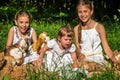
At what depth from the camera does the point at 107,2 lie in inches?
680

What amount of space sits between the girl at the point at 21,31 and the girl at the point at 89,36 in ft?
2.47

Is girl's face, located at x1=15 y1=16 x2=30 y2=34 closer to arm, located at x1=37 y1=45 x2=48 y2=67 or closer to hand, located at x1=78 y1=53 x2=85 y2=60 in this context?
arm, located at x1=37 y1=45 x2=48 y2=67

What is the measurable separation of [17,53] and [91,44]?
1077 millimetres

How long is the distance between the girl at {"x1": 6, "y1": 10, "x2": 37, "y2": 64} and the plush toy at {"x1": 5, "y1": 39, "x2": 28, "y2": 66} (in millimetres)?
176

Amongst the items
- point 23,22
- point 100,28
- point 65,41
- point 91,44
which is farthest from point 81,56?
point 23,22

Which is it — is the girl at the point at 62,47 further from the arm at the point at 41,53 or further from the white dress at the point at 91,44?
the white dress at the point at 91,44

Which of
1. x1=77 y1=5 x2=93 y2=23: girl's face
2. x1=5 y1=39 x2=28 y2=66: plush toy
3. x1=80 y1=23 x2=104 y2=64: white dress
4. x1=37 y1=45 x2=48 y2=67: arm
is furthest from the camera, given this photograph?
x1=77 y1=5 x2=93 y2=23: girl's face

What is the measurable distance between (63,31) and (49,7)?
12.9 meters

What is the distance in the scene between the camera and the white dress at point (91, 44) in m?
6.61

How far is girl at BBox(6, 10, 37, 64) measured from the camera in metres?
6.91

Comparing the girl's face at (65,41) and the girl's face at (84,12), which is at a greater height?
the girl's face at (84,12)

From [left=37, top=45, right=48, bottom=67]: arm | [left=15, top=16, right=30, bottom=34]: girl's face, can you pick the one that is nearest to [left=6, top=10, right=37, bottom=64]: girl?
[left=15, top=16, right=30, bottom=34]: girl's face

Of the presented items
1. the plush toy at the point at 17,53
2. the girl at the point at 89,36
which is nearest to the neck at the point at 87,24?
the girl at the point at 89,36

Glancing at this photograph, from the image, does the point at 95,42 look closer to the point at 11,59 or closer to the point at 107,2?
the point at 11,59
